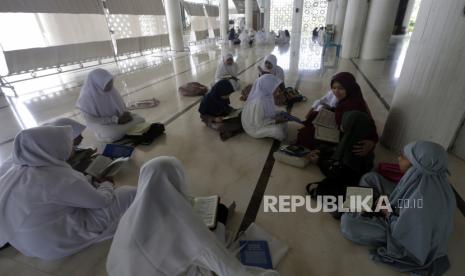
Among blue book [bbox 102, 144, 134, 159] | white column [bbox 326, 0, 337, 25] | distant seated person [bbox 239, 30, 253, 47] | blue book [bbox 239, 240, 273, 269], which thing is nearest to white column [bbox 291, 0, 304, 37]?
white column [bbox 326, 0, 337, 25]

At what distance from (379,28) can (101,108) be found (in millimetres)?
8132

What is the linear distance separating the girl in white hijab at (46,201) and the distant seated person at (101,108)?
4.89 ft

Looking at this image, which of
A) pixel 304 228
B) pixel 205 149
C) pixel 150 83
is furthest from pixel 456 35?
pixel 150 83

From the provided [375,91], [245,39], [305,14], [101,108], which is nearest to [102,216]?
[101,108]

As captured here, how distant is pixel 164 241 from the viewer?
34.7 inches

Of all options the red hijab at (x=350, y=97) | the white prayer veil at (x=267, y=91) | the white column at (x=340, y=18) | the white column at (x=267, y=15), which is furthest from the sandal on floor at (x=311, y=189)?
the white column at (x=267, y=15)

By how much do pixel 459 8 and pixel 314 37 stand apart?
13902 mm

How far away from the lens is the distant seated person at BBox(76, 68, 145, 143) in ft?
9.67

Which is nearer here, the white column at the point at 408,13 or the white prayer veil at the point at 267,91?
the white prayer veil at the point at 267,91

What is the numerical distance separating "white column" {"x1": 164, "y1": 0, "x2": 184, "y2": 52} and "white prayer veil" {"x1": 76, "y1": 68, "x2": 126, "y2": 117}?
28.7 feet

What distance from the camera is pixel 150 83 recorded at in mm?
5754

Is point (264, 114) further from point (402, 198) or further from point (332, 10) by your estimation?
point (332, 10)

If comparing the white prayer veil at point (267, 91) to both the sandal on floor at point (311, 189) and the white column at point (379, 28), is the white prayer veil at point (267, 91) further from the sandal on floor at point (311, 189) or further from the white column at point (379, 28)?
the white column at point (379, 28)

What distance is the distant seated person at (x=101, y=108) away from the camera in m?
2.95
